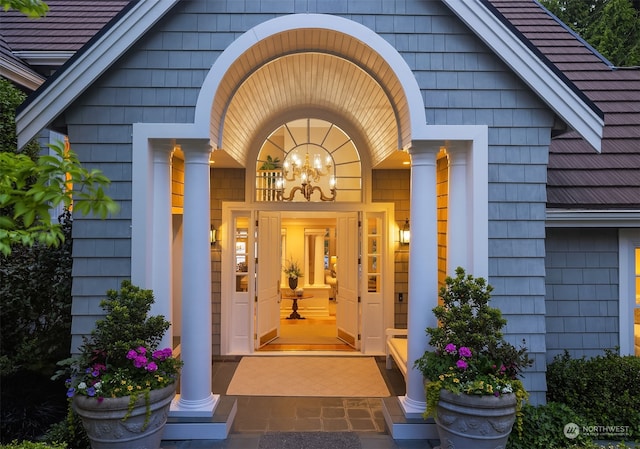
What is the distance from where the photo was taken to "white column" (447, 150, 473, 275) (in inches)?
180

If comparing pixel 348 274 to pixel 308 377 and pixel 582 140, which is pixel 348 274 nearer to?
pixel 308 377

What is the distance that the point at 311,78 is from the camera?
567 cm

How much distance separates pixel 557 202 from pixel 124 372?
203 inches

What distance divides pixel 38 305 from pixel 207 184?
2666 millimetres

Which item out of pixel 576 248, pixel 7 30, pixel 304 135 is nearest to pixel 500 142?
pixel 576 248

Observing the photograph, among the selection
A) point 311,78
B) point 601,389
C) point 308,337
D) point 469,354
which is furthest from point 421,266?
point 308,337

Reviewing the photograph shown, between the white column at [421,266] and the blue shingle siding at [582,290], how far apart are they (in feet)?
6.42

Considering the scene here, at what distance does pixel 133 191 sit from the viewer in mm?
4301

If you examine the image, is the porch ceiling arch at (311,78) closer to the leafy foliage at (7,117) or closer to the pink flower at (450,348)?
the pink flower at (450,348)

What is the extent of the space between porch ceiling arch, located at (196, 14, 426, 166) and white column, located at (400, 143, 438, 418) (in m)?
0.38

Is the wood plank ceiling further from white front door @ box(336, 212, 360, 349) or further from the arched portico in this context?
white front door @ box(336, 212, 360, 349)

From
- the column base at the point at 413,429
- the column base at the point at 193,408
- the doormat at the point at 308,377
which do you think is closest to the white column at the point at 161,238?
the column base at the point at 193,408

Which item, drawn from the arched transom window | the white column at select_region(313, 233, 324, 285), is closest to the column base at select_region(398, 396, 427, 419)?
the arched transom window

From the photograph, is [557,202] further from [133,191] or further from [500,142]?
[133,191]
